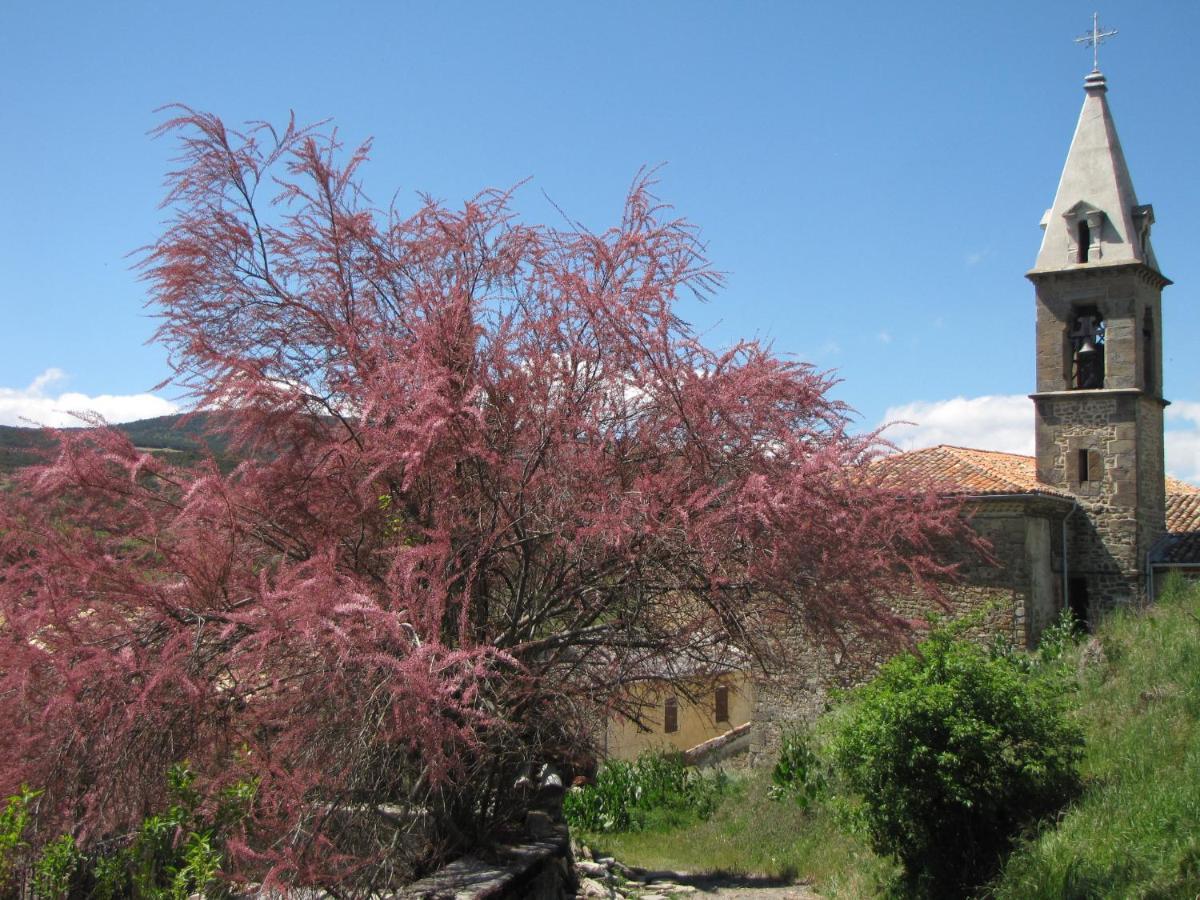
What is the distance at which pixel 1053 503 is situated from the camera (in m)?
20.5

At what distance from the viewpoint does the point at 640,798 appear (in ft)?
55.4

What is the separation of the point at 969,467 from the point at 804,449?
15.0 meters

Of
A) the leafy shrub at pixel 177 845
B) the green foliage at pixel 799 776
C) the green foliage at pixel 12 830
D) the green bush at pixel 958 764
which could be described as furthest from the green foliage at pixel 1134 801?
the green foliage at pixel 12 830

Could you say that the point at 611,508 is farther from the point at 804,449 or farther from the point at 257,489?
the point at 257,489

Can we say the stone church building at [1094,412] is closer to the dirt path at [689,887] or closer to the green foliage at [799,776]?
the green foliage at [799,776]

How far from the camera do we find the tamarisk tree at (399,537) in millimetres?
5609

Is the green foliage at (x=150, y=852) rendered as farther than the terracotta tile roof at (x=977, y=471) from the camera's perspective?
No

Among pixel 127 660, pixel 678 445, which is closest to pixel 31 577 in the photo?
pixel 127 660

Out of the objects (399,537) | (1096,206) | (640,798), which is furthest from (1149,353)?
(399,537)

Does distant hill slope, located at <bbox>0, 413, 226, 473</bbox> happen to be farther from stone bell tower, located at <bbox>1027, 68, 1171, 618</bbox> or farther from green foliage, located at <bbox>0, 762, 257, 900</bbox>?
stone bell tower, located at <bbox>1027, 68, 1171, 618</bbox>

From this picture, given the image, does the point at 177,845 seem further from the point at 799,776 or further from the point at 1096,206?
the point at 1096,206

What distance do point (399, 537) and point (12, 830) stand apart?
9.42 ft

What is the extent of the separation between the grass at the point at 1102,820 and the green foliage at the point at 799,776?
9.3 inches

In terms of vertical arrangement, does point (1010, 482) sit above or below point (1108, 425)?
below
